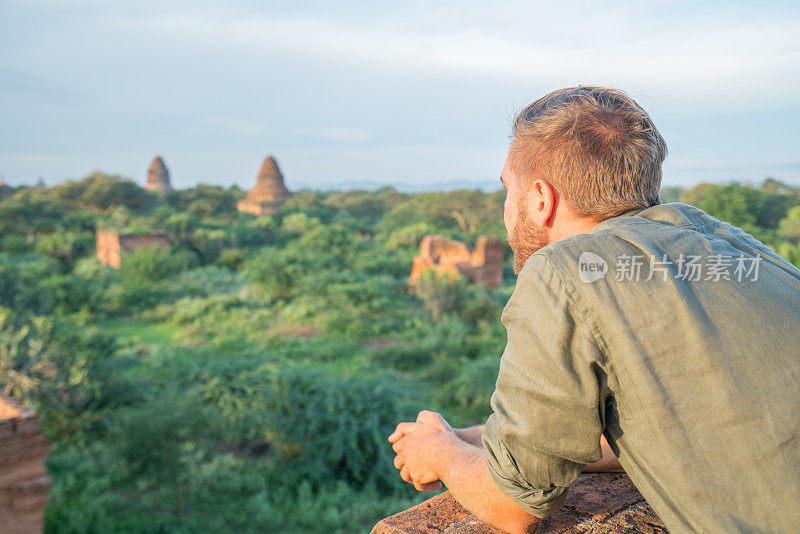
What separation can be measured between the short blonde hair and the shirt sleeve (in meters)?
0.17

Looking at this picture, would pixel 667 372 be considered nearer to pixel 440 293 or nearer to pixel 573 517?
pixel 573 517

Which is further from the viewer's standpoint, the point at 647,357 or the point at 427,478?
the point at 427,478

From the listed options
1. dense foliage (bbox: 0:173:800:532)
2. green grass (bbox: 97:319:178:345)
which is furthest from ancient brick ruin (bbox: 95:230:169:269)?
green grass (bbox: 97:319:178:345)

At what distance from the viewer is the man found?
2.23 feet

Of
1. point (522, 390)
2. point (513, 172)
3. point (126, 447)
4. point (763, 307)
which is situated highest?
point (513, 172)

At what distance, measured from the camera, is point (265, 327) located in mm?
11062

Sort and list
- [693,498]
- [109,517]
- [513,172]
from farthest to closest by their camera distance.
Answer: [109,517] → [513,172] → [693,498]

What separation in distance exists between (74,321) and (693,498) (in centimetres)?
1188

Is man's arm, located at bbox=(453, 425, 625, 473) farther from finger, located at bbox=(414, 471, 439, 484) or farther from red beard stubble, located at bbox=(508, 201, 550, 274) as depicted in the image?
red beard stubble, located at bbox=(508, 201, 550, 274)

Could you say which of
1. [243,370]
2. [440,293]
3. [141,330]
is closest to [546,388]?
[243,370]

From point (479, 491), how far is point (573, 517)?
23 cm

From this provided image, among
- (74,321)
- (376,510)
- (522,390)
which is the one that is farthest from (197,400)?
(522,390)

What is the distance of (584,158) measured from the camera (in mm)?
843

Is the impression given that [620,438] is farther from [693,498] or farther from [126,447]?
[126,447]
